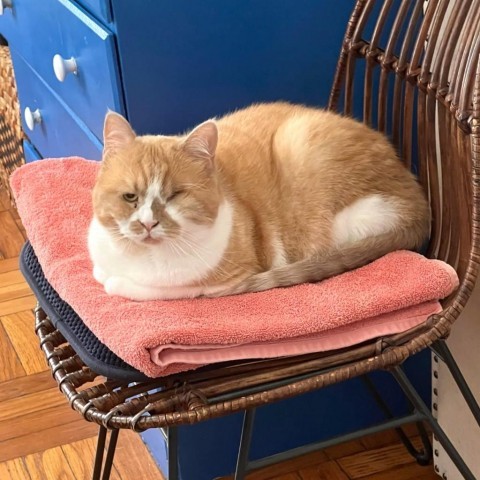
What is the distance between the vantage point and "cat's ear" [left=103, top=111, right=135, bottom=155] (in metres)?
1.04

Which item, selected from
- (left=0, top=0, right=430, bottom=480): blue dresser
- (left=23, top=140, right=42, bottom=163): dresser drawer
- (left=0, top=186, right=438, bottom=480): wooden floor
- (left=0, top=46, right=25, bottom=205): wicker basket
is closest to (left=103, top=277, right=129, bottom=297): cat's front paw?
(left=0, top=0, right=430, bottom=480): blue dresser

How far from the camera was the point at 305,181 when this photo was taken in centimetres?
119

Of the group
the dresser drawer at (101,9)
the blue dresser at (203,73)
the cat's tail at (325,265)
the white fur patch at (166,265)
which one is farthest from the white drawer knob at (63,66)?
the cat's tail at (325,265)

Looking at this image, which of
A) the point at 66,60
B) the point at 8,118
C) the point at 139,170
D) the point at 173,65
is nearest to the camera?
the point at 139,170

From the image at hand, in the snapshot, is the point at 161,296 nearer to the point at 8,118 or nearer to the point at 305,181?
the point at 305,181

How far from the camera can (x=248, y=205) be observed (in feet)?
3.83

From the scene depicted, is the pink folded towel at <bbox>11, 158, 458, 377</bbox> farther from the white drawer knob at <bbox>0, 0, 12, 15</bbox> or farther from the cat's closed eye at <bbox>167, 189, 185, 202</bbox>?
the white drawer knob at <bbox>0, 0, 12, 15</bbox>

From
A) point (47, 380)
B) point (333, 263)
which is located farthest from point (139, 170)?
point (47, 380)

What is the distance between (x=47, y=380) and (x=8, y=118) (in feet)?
2.69

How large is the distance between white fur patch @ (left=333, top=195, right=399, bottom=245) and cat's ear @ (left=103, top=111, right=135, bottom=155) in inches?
12.3

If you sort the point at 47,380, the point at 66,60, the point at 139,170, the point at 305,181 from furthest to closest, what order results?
the point at 47,380 < the point at 66,60 < the point at 305,181 < the point at 139,170

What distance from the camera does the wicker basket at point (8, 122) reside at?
7.07ft

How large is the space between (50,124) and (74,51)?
351 mm

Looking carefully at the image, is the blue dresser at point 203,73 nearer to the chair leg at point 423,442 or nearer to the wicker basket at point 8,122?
the chair leg at point 423,442
